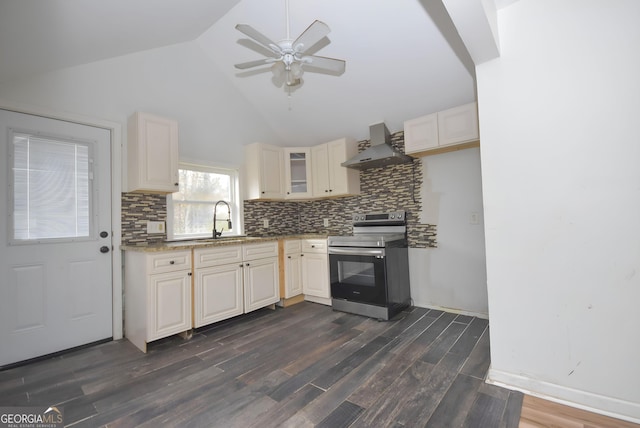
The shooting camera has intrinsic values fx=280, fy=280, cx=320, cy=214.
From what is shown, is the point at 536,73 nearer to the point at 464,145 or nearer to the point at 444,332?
the point at 464,145

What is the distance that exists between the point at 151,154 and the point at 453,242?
3.35 metres

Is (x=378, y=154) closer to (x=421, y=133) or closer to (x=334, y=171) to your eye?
(x=421, y=133)

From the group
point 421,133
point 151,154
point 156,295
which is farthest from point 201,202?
point 421,133

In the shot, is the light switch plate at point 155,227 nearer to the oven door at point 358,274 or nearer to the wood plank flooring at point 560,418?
the oven door at point 358,274

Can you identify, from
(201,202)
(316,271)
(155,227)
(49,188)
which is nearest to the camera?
(49,188)

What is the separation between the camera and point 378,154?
3287 millimetres

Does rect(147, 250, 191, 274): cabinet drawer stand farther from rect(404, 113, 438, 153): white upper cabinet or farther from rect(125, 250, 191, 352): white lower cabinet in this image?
rect(404, 113, 438, 153): white upper cabinet

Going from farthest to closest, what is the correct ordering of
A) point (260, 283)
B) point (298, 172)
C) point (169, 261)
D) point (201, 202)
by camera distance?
point (298, 172) < point (201, 202) < point (260, 283) < point (169, 261)

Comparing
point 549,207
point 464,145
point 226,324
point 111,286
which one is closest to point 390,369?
point 549,207

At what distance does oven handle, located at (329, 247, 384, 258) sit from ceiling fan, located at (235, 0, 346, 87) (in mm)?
1847

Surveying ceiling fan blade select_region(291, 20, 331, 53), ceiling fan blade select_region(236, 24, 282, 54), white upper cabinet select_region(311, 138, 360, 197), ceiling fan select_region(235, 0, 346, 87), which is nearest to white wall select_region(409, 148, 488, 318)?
white upper cabinet select_region(311, 138, 360, 197)

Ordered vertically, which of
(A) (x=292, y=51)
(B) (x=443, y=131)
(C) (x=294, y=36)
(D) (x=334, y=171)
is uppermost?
(C) (x=294, y=36)

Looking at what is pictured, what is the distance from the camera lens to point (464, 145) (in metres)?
2.97

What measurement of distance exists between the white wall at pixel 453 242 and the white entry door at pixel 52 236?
3394mm
